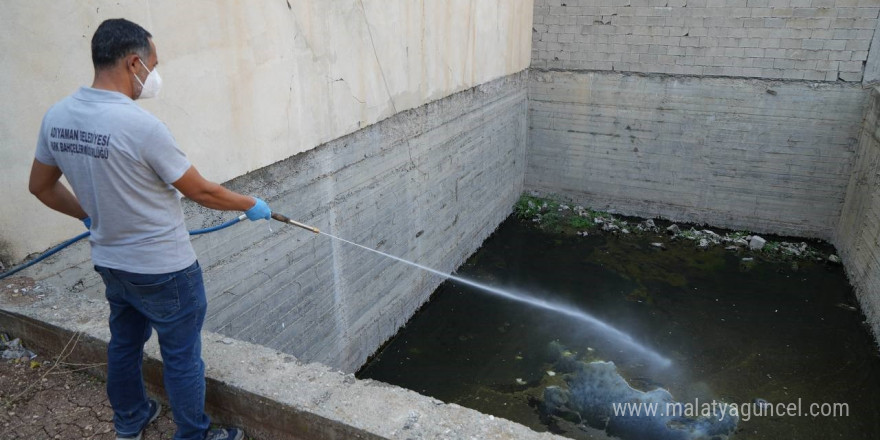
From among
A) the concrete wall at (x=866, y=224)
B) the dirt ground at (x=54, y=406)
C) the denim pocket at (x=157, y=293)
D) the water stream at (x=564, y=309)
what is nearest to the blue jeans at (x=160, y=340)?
the denim pocket at (x=157, y=293)

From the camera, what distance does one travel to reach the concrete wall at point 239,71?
2537 mm

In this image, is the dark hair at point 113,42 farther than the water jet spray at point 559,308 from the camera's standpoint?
No

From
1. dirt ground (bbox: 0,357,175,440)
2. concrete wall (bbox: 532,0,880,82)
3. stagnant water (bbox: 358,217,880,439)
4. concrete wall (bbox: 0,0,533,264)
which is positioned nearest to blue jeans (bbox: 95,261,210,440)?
dirt ground (bbox: 0,357,175,440)

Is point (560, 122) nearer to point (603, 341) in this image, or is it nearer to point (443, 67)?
point (443, 67)

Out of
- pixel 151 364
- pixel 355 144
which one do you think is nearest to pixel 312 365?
pixel 151 364

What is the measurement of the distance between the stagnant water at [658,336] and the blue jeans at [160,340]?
2984mm

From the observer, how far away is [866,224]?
6.53 m

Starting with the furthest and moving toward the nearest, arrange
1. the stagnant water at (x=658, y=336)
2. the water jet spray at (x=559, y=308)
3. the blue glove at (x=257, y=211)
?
the water jet spray at (x=559, y=308) → the stagnant water at (x=658, y=336) → the blue glove at (x=257, y=211)

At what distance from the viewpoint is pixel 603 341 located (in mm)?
5609

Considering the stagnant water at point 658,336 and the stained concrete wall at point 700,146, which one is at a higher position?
the stained concrete wall at point 700,146

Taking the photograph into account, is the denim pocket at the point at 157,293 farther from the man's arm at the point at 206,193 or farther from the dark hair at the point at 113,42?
the dark hair at the point at 113,42

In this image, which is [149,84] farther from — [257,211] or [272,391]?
[272,391]

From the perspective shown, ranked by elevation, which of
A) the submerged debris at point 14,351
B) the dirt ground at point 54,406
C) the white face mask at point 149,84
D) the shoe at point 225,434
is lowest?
the shoe at point 225,434

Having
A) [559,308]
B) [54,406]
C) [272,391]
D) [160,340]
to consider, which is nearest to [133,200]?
[160,340]
